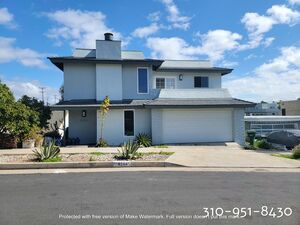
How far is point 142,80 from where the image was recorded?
21531 mm

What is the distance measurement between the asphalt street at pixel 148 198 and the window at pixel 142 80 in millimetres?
11781

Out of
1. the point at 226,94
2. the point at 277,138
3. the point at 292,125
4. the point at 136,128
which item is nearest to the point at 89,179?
the point at 136,128

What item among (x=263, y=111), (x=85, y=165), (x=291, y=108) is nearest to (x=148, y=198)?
(x=85, y=165)

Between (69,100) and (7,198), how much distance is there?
563 inches

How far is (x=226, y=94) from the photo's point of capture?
22.1 metres

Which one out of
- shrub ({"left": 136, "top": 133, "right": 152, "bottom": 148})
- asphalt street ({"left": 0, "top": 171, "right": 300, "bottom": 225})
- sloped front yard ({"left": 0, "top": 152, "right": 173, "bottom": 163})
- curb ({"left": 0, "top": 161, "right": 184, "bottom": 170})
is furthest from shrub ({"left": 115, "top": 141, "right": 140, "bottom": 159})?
shrub ({"left": 136, "top": 133, "right": 152, "bottom": 148})

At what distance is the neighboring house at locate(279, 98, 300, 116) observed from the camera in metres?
64.8

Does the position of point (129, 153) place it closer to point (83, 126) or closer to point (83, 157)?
point (83, 157)

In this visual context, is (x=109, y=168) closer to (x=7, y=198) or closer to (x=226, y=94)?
(x=7, y=198)

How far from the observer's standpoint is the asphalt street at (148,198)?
5715mm

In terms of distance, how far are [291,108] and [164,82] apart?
52279 millimetres

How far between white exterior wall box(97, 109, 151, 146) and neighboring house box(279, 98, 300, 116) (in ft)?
176

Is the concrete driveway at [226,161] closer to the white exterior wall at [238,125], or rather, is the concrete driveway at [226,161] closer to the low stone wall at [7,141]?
the white exterior wall at [238,125]

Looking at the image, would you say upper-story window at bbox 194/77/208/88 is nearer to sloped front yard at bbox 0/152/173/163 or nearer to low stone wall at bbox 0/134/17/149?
sloped front yard at bbox 0/152/173/163
